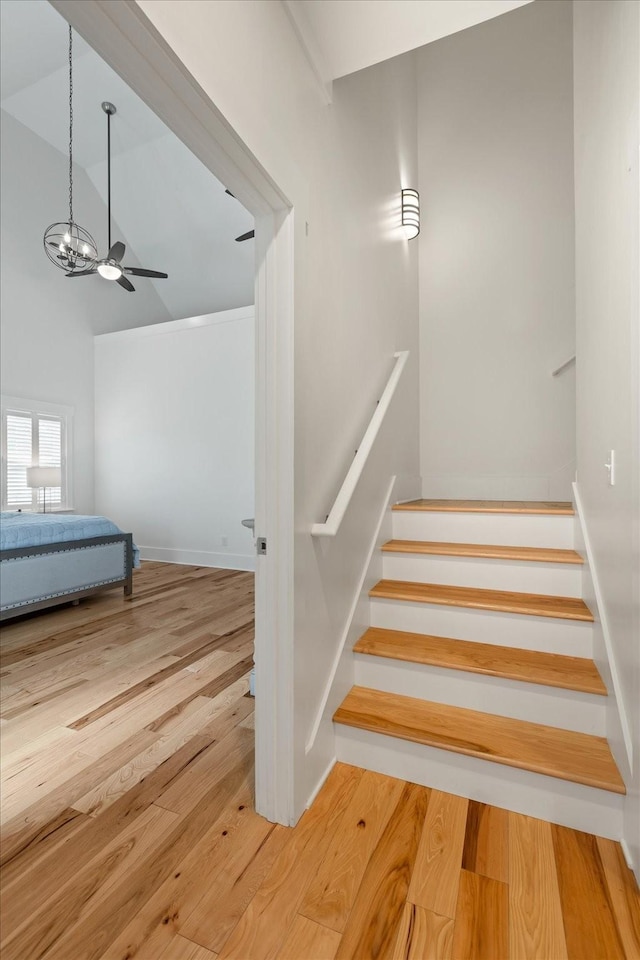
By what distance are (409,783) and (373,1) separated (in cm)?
252

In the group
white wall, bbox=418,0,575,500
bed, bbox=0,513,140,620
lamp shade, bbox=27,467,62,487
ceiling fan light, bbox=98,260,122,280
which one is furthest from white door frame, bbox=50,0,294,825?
lamp shade, bbox=27,467,62,487

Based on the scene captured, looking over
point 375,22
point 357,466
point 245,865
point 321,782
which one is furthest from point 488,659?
point 375,22

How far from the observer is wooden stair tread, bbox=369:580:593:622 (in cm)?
184

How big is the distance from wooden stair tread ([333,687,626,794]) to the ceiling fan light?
417 cm

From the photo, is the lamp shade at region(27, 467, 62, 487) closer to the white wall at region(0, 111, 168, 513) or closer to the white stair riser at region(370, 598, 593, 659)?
the white wall at region(0, 111, 168, 513)

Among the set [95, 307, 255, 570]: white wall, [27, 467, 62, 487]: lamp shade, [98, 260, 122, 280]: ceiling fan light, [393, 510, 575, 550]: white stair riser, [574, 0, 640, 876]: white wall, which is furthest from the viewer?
[95, 307, 255, 570]: white wall

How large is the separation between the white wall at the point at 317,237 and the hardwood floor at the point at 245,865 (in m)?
0.25

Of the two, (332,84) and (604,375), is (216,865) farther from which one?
(332,84)

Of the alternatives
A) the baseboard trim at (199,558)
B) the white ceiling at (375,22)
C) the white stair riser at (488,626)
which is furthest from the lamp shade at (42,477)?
the white ceiling at (375,22)

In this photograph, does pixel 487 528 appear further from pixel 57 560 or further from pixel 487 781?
pixel 57 560

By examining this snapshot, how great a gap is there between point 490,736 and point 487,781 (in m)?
0.13

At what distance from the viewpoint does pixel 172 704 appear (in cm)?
218

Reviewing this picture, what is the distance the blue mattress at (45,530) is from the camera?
11.1 feet

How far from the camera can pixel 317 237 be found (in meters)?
1.64
